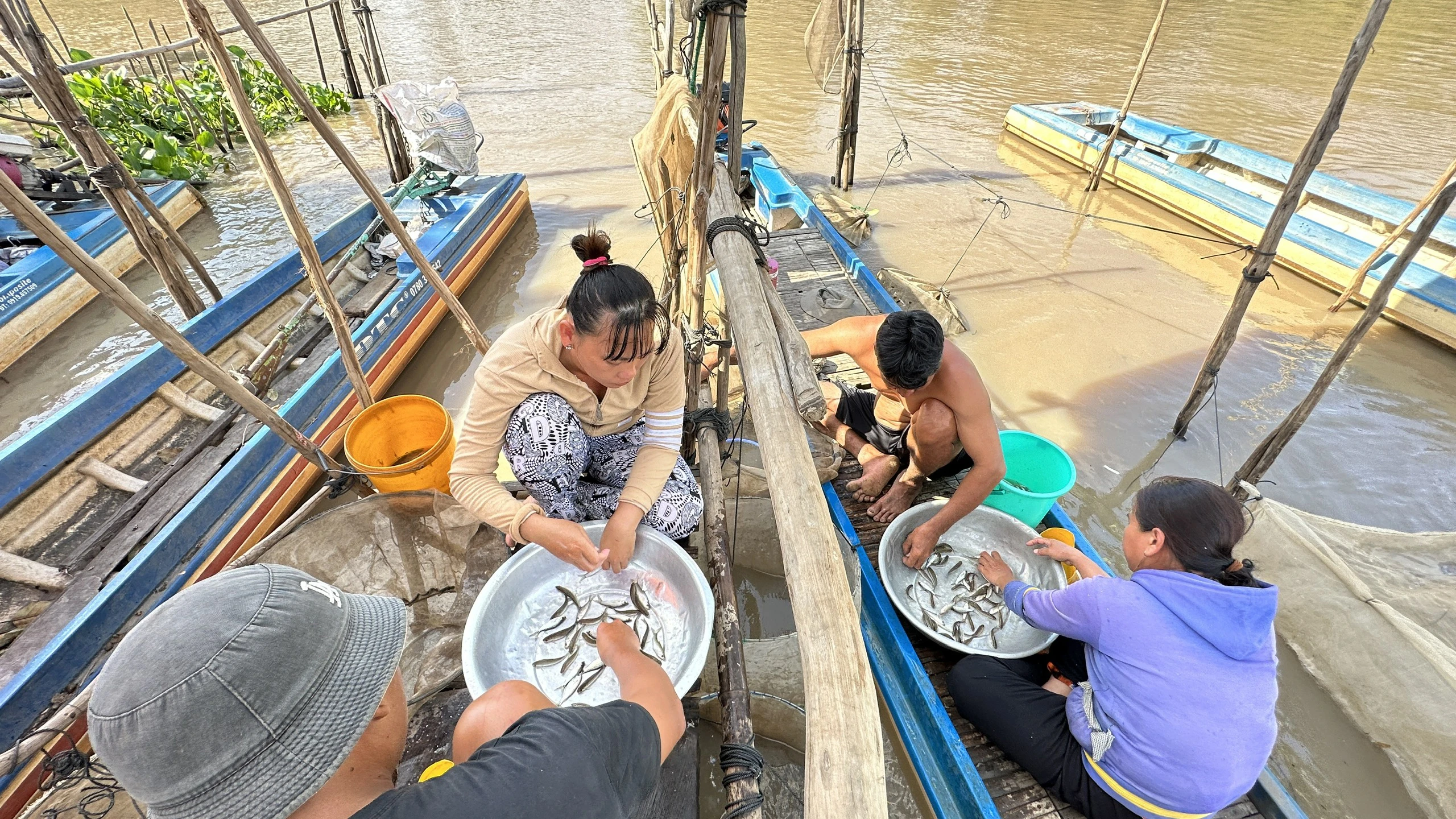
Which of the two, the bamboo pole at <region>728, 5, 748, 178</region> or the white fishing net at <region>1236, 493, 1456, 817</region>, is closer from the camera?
the bamboo pole at <region>728, 5, 748, 178</region>

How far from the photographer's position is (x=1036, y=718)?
8.06ft

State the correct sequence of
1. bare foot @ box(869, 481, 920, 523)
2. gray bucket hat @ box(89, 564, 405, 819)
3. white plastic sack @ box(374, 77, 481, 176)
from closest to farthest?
1. gray bucket hat @ box(89, 564, 405, 819)
2. bare foot @ box(869, 481, 920, 523)
3. white plastic sack @ box(374, 77, 481, 176)

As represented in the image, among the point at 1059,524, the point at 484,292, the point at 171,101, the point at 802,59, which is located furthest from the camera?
the point at 802,59

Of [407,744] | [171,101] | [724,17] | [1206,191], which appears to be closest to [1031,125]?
[1206,191]

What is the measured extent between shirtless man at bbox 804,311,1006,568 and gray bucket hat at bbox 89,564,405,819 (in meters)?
2.55

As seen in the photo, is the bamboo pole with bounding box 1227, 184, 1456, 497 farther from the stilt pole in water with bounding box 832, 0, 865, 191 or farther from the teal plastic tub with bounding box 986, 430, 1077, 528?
the stilt pole in water with bounding box 832, 0, 865, 191

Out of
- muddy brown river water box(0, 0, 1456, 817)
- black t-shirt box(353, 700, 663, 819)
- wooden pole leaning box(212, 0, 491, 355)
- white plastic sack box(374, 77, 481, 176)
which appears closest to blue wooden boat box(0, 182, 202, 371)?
muddy brown river water box(0, 0, 1456, 817)

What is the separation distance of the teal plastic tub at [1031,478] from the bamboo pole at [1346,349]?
1.19m

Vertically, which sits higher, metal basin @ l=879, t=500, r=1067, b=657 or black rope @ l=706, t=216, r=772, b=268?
black rope @ l=706, t=216, r=772, b=268

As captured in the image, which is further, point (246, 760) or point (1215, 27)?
point (1215, 27)

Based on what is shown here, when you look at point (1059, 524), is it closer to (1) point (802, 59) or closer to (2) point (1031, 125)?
(2) point (1031, 125)

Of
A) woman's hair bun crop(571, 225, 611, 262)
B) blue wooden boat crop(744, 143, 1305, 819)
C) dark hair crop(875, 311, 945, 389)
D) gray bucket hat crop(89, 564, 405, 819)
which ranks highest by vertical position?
woman's hair bun crop(571, 225, 611, 262)

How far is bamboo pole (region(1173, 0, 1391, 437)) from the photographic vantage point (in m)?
3.47

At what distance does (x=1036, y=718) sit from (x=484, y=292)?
24.1ft
